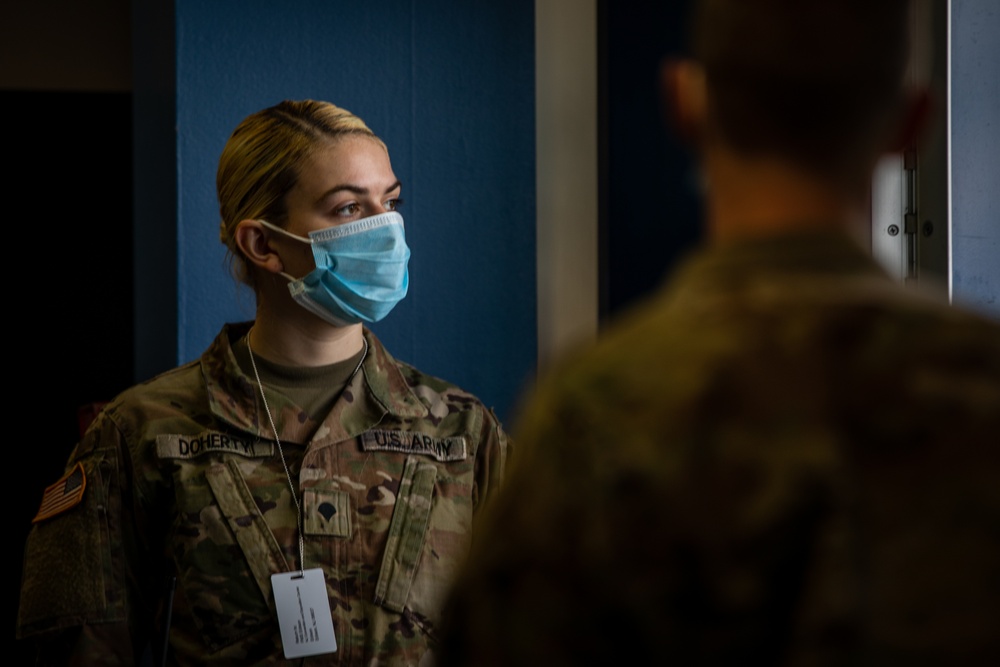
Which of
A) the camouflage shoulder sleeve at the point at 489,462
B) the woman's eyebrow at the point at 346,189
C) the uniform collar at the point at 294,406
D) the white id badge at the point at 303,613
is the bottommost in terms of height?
the white id badge at the point at 303,613

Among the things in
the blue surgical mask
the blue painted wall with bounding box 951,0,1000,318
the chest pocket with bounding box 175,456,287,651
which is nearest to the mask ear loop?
the blue surgical mask

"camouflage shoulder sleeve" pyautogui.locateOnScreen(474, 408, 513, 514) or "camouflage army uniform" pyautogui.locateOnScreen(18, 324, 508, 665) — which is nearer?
"camouflage army uniform" pyautogui.locateOnScreen(18, 324, 508, 665)

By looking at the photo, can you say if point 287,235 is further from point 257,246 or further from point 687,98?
point 687,98

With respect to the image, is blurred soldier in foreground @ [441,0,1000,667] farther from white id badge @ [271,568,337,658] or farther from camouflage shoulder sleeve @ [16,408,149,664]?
camouflage shoulder sleeve @ [16,408,149,664]

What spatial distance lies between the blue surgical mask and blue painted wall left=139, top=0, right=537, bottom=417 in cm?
55

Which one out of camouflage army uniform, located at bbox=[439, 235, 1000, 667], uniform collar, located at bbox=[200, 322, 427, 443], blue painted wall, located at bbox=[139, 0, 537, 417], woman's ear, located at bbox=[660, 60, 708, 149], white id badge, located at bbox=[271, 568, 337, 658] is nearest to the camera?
camouflage army uniform, located at bbox=[439, 235, 1000, 667]

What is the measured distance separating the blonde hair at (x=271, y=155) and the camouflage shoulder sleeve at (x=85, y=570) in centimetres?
45

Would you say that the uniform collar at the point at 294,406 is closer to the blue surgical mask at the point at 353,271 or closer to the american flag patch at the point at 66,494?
the blue surgical mask at the point at 353,271

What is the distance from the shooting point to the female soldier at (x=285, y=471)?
5.76ft

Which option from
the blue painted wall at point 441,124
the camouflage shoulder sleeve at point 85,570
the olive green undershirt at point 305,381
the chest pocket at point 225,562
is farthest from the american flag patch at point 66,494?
the blue painted wall at point 441,124

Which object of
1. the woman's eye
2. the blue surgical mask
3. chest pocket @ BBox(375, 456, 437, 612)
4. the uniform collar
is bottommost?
chest pocket @ BBox(375, 456, 437, 612)

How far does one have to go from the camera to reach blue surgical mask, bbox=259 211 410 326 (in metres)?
1.94

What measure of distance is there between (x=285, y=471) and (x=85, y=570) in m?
0.33

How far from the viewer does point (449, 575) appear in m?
1.87
